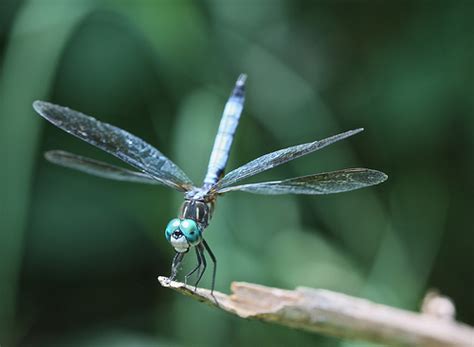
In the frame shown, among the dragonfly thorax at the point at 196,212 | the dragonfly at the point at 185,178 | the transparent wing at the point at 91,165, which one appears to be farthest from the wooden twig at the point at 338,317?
the transparent wing at the point at 91,165

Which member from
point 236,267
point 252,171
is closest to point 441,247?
point 236,267

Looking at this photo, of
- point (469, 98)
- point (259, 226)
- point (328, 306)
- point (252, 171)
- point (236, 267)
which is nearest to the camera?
point (328, 306)

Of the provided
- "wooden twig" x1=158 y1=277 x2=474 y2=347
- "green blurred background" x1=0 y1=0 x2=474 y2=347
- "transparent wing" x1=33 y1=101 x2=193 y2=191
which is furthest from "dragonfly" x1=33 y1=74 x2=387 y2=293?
"green blurred background" x1=0 y1=0 x2=474 y2=347

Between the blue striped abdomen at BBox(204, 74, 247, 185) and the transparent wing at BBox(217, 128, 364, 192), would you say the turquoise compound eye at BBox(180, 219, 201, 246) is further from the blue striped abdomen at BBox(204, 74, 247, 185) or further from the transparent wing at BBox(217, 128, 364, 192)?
the blue striped abdomen at BBox(204, 74, 247, 185)

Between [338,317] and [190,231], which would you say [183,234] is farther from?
[338,317]

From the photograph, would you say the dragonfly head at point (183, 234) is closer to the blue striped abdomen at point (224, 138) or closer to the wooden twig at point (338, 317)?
the wooden twig at point (338, 317)

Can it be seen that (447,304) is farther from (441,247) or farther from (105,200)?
(105,200)
